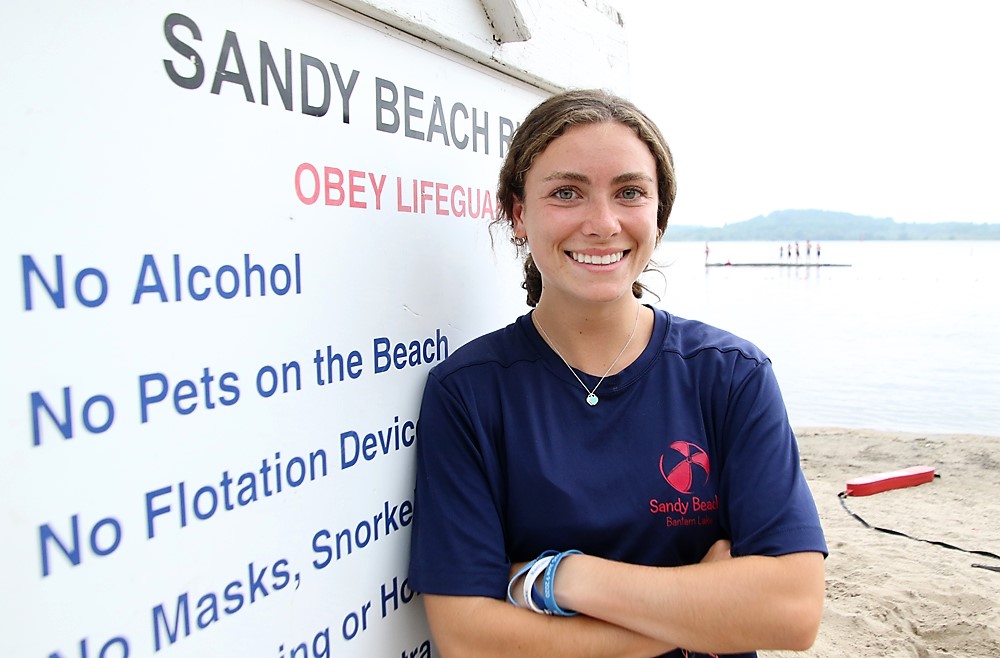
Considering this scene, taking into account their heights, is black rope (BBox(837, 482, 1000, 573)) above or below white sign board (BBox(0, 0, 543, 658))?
below

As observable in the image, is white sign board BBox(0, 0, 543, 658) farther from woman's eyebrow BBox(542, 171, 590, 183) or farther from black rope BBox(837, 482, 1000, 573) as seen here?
black rope BBox(837, 482, 1000, 573)

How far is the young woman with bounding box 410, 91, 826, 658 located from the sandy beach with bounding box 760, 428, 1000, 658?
71.3 inches

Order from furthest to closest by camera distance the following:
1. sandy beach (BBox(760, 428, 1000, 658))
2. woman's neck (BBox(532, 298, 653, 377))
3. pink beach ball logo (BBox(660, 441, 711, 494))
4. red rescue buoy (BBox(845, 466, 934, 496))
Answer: red rescue buoy (BBox(845, 466, 934, 496)), sandy beach (BBox(760, 428, 1000, 658)), woman's neck (BBox(532, 298, 653, 377)), pink beach ball logo (BBox(660, 441, 711, 494))

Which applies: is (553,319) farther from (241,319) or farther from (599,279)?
(241,319)

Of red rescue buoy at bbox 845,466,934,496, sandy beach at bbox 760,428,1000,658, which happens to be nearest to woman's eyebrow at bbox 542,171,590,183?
sandy beach at bbox 760,428,1000,658

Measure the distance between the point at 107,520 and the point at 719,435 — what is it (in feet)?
3.75

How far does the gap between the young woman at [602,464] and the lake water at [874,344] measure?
457 mm

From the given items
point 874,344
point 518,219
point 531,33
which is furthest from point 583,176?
point 874,344

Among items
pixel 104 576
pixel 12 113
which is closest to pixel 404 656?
pixel 104 576

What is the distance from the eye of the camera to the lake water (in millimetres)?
6895

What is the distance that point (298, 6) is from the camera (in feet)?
4.09

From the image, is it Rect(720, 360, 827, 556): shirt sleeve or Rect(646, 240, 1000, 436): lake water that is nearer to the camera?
Rect(720, 360, 827, 556): shirt sleeve

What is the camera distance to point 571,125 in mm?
1537

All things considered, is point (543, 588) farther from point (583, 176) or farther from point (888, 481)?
point (888, 481)
